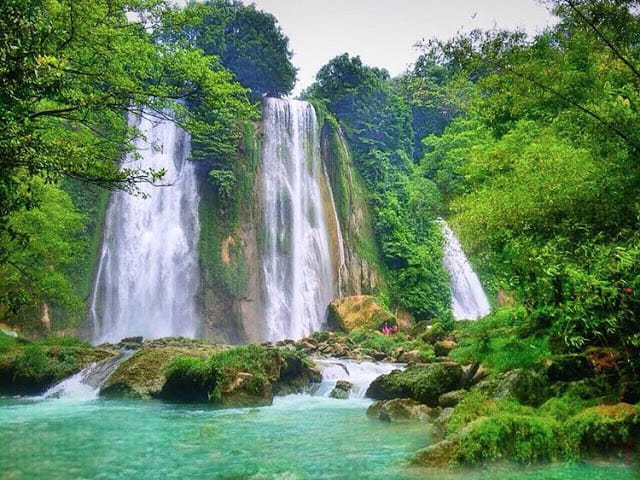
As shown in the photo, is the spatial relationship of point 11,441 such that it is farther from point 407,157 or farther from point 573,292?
point 407,157

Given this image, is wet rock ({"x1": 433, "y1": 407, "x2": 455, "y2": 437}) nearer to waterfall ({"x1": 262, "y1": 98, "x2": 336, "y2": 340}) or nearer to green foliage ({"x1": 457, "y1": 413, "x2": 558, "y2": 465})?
green foliage ({"x1": 457, "y1": 413, "x2": 558, "y2": 465})

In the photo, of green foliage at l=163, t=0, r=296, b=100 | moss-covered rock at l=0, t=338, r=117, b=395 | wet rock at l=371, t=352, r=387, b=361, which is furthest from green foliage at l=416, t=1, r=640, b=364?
green foliage at l=163, t=0, r=296, b=100

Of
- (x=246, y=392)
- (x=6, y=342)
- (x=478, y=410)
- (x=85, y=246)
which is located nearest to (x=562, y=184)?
(x=478, y=410)

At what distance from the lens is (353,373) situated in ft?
50.7

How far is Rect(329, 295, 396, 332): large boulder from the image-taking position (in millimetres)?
23906

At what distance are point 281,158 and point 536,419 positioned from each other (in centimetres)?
2506

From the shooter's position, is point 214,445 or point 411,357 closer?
point 214,445

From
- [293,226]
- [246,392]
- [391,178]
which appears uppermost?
[391,178]

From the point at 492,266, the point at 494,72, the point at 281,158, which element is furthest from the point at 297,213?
the point at 494,72

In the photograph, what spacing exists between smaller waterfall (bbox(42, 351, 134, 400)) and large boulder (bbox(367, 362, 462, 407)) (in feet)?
24.5

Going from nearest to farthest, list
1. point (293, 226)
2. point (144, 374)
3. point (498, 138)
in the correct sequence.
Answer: point (144, 374), point (498, 138), point (293, 226)

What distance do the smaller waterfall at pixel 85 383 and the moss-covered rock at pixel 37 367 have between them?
0.67ft

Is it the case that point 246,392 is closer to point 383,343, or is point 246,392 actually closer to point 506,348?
point 506,348

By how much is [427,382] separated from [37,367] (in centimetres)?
1031
